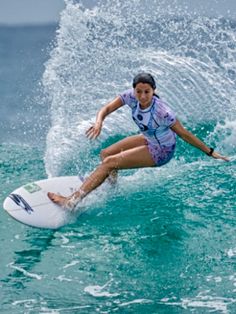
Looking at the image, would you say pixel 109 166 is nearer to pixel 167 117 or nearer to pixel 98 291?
pixel 167 117

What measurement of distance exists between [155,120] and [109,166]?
0.67 metres

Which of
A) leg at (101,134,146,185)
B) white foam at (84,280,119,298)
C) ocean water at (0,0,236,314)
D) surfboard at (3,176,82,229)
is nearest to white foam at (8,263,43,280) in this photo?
ocean water at (0,0,236,314)

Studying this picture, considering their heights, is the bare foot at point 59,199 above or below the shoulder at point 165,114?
below

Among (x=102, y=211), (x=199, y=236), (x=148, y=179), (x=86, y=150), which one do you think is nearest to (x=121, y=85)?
(x=86, y=150)

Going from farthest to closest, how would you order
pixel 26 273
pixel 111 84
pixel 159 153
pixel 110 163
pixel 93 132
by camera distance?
pixel 111 84
pixel 159 153
pixel 110 163
pixel 93 132
pixel 26 273

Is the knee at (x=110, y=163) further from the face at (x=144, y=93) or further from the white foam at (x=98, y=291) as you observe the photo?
the white foam at (x=98, y=291)

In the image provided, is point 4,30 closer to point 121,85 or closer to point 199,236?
point 121,85

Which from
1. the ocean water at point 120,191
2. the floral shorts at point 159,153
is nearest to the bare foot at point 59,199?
the ocean water at point 120,191

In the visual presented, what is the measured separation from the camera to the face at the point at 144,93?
7.86 metres

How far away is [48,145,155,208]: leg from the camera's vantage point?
816cm

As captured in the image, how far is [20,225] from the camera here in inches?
322

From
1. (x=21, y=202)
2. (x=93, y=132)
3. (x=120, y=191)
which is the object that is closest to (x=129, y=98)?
(x=93, y=132)

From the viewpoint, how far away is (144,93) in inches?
311

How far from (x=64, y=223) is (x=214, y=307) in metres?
2.13
